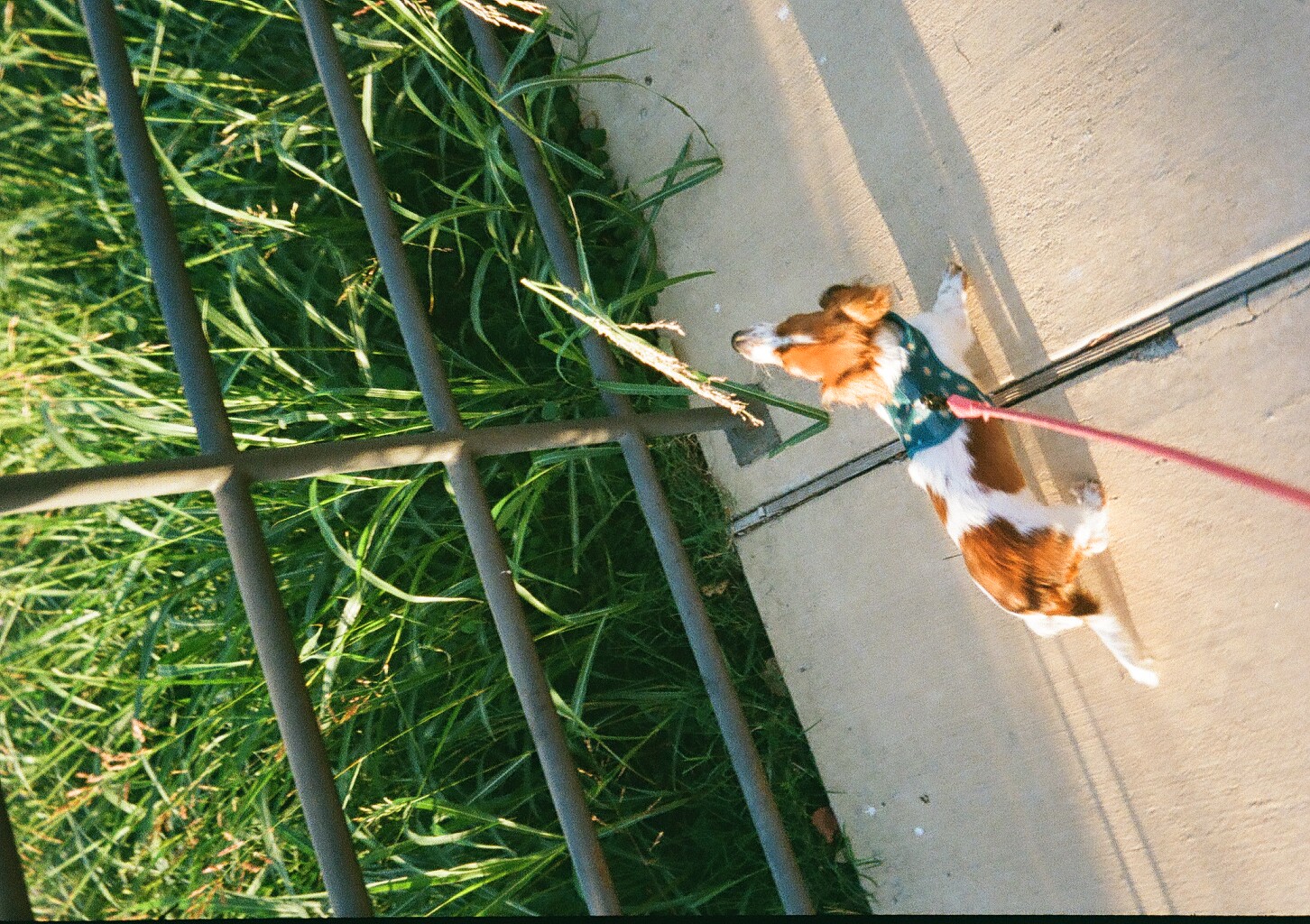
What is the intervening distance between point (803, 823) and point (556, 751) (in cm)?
102

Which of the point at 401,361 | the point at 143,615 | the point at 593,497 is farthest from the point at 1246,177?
the point at 143,615

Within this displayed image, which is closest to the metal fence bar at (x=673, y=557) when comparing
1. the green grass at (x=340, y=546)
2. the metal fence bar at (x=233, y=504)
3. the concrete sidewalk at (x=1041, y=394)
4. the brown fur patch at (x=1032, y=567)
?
the green grass at (x=340, y=546)

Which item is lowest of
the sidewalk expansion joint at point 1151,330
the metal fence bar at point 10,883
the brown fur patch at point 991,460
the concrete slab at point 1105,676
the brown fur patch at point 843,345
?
the concrete slab at point 1105,676

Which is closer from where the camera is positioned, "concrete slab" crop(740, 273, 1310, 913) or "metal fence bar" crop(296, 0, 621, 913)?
"metal fence bar" crop(296, 0, 621, 913)

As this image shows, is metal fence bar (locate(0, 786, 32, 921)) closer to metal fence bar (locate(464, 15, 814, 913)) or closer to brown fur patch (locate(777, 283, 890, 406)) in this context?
metal fence bar (locate(464, 15, 814, 913))

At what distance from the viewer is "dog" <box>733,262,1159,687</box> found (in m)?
1.63

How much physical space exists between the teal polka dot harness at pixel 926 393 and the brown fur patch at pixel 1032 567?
0.20 m

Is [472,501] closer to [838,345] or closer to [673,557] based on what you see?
[673,557]

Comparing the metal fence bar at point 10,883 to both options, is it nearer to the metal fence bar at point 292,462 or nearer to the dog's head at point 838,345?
the metal fence bar at point 292,462

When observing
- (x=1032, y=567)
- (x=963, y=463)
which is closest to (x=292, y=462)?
(x=963, y=463)

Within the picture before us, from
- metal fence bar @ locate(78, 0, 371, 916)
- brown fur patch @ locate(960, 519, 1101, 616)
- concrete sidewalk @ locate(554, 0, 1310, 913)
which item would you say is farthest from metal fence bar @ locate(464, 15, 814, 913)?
metal fence bar @ locate(78, 0, 371, 916)

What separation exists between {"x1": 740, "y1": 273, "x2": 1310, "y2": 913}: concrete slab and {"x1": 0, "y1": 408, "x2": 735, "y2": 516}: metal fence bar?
2.13 feet

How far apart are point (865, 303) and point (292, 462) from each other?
108cm

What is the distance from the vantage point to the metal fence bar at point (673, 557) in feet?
5.37
